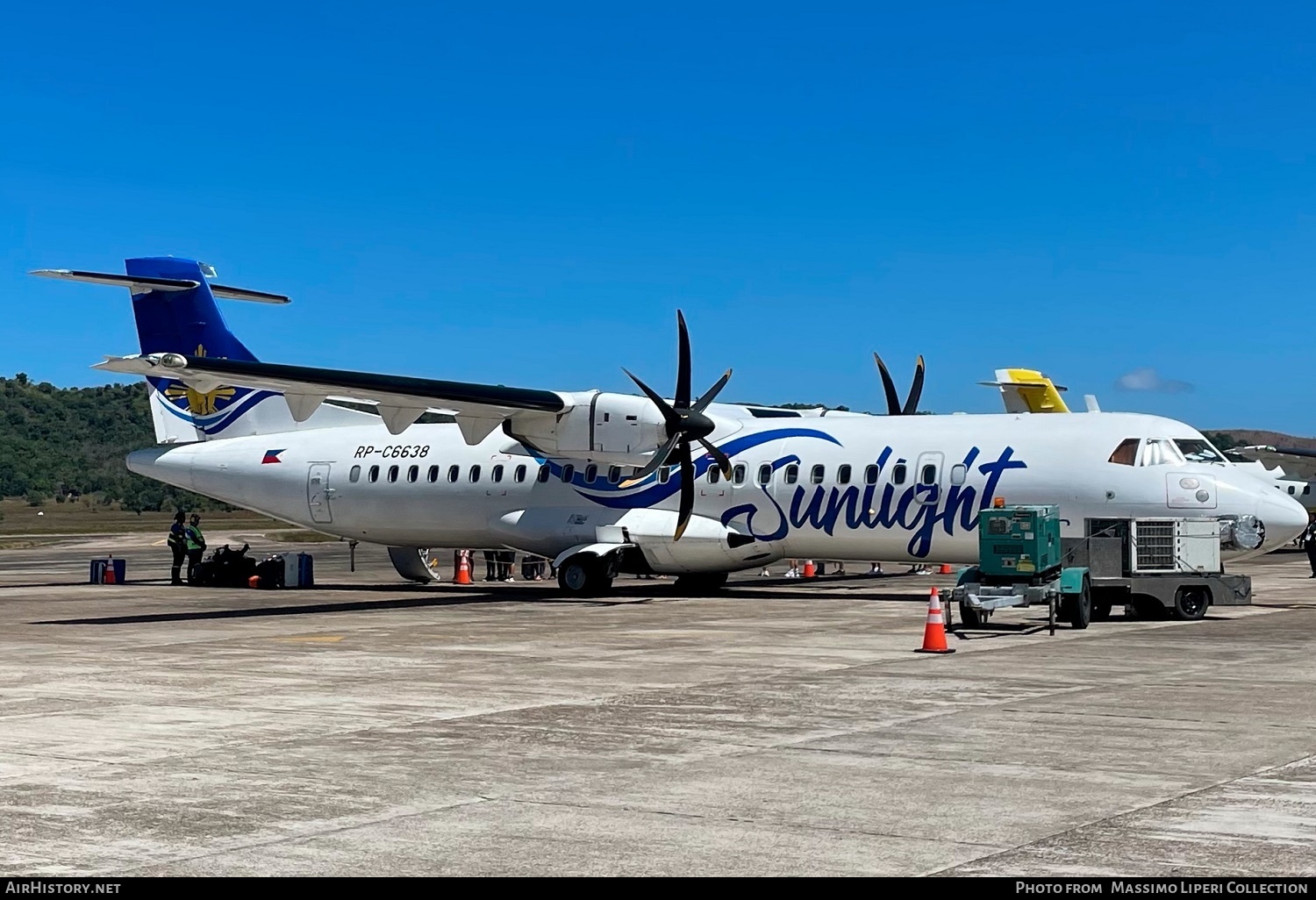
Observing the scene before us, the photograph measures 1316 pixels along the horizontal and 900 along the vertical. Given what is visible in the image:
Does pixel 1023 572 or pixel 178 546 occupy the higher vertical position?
pixel 178 546

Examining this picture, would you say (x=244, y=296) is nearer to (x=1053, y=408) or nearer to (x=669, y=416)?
(x=669, y=416)

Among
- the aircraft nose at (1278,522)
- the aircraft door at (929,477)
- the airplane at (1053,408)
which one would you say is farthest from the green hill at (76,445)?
the aircraft nose at (1278,522)

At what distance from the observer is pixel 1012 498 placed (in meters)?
23.6

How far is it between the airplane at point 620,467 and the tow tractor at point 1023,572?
2.78 metres

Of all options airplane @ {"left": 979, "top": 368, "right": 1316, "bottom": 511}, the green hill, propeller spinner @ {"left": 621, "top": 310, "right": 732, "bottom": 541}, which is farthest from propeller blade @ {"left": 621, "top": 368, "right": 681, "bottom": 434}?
the green hill

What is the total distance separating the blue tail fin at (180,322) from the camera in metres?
29.5

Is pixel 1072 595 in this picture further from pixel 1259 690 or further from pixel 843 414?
pixel 843 414

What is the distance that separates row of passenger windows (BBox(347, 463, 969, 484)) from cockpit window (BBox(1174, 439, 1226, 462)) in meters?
3.38

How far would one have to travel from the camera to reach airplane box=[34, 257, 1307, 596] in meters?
23.0

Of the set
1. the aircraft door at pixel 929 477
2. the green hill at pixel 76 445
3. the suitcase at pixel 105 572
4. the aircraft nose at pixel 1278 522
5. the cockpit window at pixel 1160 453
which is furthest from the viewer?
→ the green hill at pixel 76 445

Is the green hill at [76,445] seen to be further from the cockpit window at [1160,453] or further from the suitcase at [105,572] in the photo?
the cockpit window at [1160,453]

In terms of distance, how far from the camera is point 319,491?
98.6 feet

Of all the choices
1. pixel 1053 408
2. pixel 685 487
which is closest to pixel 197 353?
pixel 685 487

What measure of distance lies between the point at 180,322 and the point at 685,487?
11.3 m
